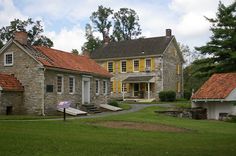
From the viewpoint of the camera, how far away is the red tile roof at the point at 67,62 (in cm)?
2935

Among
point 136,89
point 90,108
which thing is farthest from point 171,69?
point 90,108

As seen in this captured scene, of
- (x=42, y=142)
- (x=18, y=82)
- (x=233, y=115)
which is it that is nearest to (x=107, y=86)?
(x=18, y=82)

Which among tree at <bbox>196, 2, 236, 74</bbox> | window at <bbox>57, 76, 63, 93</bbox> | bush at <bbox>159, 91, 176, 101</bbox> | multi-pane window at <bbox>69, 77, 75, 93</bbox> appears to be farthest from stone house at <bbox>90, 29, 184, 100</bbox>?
window at <bbox>57, 76, 63, 93</bbox>

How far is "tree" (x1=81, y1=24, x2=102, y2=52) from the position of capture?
76438mm

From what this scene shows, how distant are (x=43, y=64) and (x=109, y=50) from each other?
1076 inches

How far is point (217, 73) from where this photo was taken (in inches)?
1447

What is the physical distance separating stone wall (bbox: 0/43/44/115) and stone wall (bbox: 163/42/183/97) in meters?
23.2

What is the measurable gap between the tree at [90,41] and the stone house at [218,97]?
45.4m

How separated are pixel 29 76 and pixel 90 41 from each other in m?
49.2

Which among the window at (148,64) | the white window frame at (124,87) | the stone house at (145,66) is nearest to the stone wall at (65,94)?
the stone house at (145,66)

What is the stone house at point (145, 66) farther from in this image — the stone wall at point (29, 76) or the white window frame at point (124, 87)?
the stone wall at point (29, 76)

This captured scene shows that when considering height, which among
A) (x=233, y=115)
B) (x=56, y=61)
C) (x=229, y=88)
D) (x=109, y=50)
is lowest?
(x=233, y=115)

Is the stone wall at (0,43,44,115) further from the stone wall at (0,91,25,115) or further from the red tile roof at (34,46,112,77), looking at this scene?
the red tile roof at (34,46,112,77)

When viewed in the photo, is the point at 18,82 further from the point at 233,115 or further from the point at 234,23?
the point at 234,23
